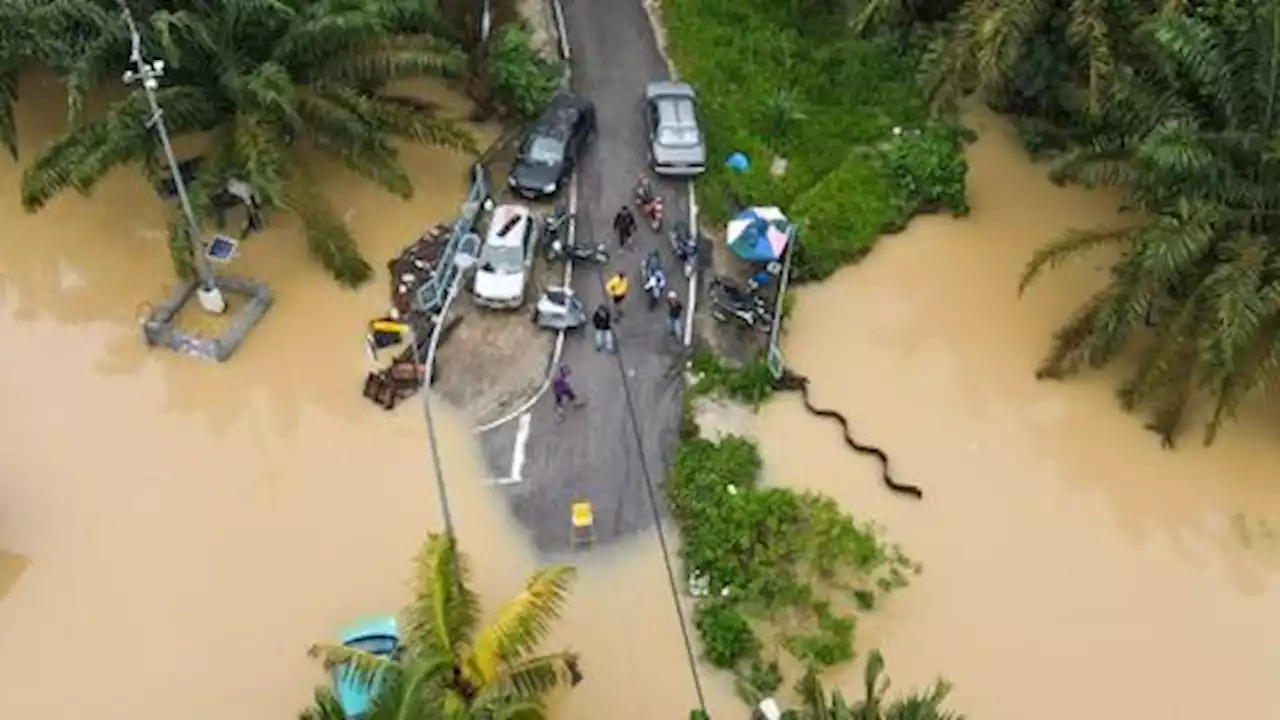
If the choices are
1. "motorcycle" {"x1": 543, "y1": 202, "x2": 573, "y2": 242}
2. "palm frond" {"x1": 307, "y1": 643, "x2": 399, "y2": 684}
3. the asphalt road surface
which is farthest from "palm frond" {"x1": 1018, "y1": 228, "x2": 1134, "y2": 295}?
"palm frond" {"x1": 307, "y1": 643, "x2": 399, "y2": 684}

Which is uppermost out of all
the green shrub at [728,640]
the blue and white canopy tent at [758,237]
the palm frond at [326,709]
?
the blue and white canopy tent at [758,237]

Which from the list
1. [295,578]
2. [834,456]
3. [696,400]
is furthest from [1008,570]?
[295,578]

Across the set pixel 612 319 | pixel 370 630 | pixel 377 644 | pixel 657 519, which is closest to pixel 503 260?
pixel 612 319

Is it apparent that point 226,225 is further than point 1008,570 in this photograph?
Yes

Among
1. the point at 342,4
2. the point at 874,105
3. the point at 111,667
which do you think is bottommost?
the point at 111,667

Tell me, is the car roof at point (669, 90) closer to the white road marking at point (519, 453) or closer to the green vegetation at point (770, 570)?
the white road marking at point (519, 453)

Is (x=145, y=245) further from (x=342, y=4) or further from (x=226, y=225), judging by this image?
(x=342, y=4)

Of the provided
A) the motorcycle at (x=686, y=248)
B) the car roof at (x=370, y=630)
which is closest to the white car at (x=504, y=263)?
the motorcycle at (x=686, y=248)
